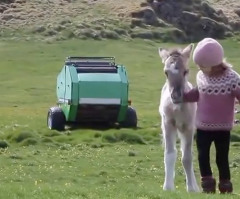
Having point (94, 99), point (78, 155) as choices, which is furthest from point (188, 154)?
point (94, 99)

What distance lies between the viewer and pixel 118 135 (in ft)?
77.0

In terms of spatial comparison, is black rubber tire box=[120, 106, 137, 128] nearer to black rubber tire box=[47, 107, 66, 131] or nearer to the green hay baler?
the green hay baler

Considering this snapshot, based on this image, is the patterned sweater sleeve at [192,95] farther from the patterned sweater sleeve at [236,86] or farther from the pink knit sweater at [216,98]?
the patterned sweater sleeve at [236,86]

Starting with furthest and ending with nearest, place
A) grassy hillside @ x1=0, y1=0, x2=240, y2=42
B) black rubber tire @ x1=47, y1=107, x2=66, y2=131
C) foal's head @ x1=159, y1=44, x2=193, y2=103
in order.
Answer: grassy hillside @ x1=0, y1=0, x2=240, y2=42
black rubber tire @ x1=47, y1=107, x2=66, y2=131
foal's head @ x1=159, y1=44, x2=193, y2=103

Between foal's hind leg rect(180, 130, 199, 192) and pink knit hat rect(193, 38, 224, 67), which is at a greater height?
pink knit hat rect(193, 38, 224, 67)

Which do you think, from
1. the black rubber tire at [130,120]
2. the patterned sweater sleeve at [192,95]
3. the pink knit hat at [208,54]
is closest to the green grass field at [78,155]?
the black rubber tire at [130,120]

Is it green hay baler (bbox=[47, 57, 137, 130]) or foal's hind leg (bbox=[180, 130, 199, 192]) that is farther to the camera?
green hay baler (bbox=[47, 57, 137, 130])

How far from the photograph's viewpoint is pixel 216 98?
1022 cm

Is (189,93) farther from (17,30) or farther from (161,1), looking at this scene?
(161,1)

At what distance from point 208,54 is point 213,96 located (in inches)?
20.4


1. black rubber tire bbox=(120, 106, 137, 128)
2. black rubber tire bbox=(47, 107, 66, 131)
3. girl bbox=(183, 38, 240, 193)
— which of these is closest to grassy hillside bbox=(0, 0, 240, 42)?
black rubber tire bbox=(47, 107, 66, 131)

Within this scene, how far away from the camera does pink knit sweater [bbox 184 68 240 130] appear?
10195 mm

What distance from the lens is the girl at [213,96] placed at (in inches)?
402

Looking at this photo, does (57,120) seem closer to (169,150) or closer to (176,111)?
(169,150)
